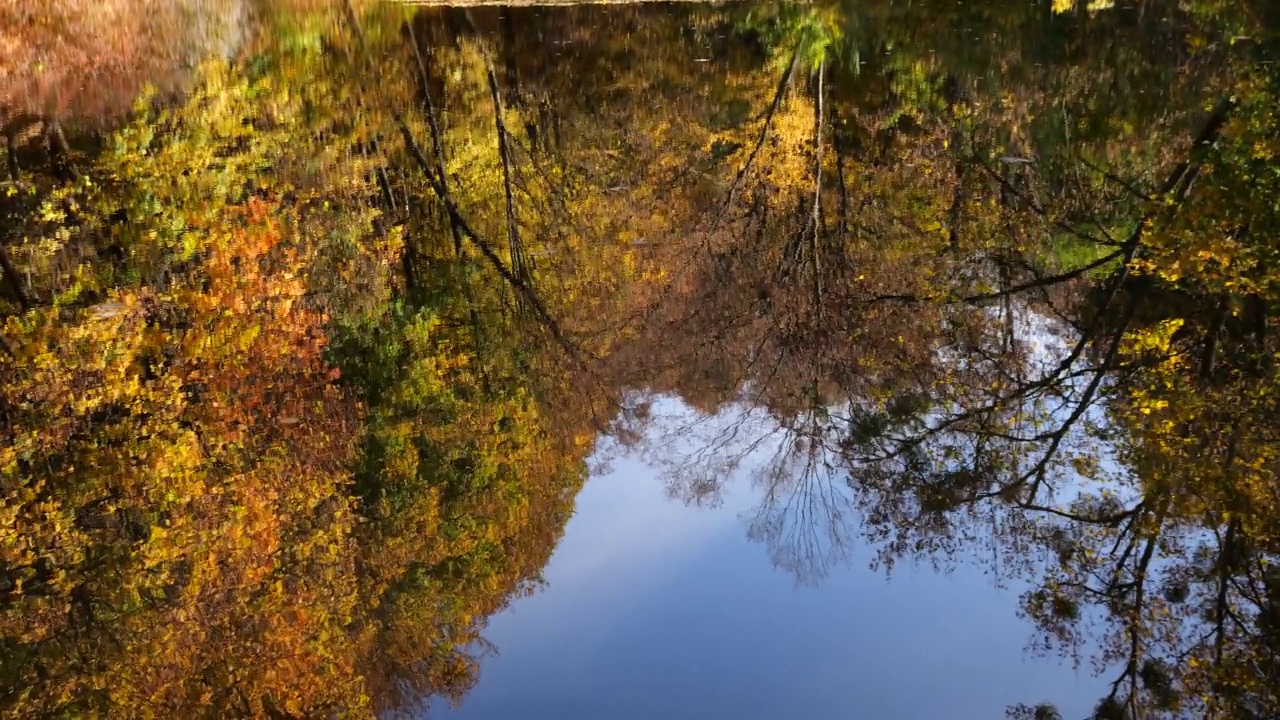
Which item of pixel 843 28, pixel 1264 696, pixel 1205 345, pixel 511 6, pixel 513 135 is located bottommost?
pixel 1264 696

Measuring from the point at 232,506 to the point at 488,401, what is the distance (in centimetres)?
269

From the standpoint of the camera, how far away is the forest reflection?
5.91 metres

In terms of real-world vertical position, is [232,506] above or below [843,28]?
below

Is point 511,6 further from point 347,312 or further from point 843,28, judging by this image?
point 347,312

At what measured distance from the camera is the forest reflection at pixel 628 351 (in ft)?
19.4

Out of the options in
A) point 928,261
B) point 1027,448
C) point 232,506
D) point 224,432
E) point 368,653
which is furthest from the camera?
point 928,261

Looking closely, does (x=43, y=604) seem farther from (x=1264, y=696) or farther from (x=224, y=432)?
(x=1264, y=696)

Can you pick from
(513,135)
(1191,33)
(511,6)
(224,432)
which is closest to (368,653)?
(224,432)

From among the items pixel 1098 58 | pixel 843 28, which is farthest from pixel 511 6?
pixel 1098 58

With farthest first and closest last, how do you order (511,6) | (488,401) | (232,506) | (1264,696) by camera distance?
(511,6) < (488,401) < (232,506) < (1264,696)

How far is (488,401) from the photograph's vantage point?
890 cm

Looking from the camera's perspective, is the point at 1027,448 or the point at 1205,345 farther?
the point at 1205,345

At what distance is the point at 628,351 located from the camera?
9.73 metres

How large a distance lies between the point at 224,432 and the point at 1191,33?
16.0 m
